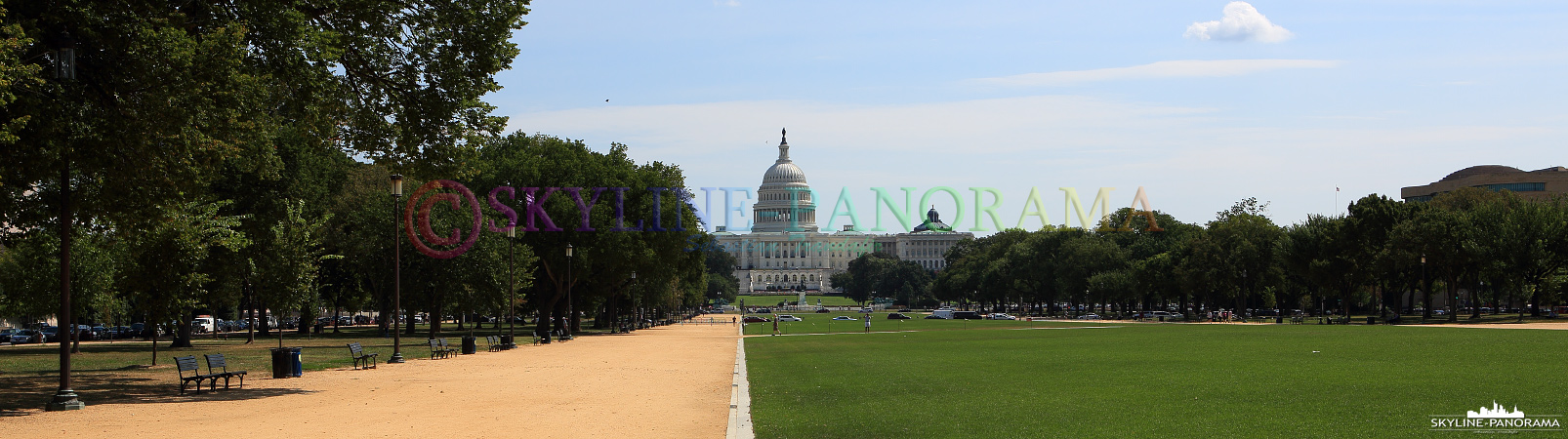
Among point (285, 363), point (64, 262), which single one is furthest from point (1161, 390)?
point (285, 363)

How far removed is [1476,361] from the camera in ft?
86.9

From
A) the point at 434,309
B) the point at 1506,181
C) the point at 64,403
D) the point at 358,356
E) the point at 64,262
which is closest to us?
the point at 64,403

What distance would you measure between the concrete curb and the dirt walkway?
186 mm

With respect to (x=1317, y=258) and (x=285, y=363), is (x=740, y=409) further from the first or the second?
(x=1317, y=258)

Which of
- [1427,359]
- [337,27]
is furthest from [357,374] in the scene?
[1427,359]

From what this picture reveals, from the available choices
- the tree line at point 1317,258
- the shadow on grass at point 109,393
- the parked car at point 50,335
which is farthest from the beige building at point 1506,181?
the shadow on grass at point 109,393

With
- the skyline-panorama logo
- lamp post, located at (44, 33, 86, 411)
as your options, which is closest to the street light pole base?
lamp post, located at (44, 33, 86, 411)

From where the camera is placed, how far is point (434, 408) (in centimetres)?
1980

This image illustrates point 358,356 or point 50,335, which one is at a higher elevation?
point 358,356

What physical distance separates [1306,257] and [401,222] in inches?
2492

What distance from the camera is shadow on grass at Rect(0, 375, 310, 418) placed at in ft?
66.8

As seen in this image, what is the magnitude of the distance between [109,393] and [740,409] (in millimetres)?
11928

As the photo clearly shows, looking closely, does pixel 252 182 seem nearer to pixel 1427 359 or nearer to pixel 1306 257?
pixel 1427 359

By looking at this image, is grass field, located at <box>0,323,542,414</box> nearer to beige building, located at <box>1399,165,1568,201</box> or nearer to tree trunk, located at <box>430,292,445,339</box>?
tree trunk, located at <box>430,292,445,339</box>
